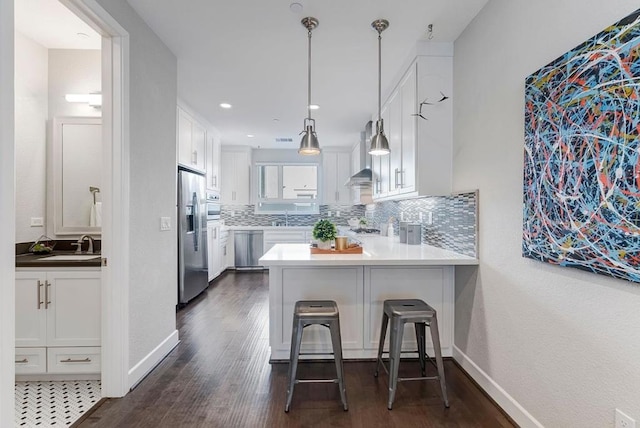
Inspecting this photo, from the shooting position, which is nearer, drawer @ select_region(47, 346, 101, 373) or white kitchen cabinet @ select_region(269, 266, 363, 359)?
drawer @ select_region(47, 346, 101, 373)

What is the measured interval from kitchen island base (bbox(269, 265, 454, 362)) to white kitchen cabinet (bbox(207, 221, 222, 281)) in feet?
9.21

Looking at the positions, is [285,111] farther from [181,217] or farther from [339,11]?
[339,11]

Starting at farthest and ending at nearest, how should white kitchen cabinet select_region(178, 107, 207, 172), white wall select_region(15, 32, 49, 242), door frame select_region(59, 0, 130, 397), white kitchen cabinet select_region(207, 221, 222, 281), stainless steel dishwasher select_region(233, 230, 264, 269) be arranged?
stainless steel dishwasher select_region(233, 230, 264, 269)
white kitchen cabinet select_region(207, 221, 222, 281)
white kitchen cabinet select_region(178, 107, 207, 172)
white wall select_region(15, 32, 49, 242)
door frame select_region(59, 0, 130, 397)

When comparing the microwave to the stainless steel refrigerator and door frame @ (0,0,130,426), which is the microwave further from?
door frame @ (0,0,130,426)

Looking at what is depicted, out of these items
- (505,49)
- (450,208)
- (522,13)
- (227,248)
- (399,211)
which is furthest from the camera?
(227,248)

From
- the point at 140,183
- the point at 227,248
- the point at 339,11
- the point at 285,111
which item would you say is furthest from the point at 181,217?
the point at 339,11

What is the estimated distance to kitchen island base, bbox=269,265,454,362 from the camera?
2508mm

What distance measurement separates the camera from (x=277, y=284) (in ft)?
8.19

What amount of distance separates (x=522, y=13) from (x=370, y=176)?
2.70 m

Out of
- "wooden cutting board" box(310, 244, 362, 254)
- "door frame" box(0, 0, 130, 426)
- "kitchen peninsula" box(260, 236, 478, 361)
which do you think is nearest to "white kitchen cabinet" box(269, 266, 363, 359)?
"kitchen peninsula" box(260, 236, 478, 361)

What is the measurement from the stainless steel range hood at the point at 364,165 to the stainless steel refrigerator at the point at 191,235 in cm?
218

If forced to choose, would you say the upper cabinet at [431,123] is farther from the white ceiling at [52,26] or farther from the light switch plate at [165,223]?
the white ceiling at [52,26]

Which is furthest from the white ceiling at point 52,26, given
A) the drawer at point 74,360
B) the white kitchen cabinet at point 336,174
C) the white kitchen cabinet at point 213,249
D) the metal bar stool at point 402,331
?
the white kitchen cabinet at point 336,174

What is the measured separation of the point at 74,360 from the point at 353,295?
2022 millimetres
